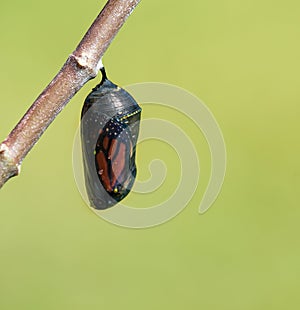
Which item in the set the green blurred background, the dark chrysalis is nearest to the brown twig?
the dark chrysalis

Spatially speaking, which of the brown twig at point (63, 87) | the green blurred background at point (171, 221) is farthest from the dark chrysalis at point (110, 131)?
the green blurred background at point (171, 221)

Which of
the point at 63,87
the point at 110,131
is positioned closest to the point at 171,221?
the point at 110,131

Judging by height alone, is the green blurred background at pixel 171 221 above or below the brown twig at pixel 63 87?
above

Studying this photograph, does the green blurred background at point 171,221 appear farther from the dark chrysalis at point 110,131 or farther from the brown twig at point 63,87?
the brown twig at point 63,87

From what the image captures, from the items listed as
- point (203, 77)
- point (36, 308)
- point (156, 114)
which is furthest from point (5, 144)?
point (203, 77)

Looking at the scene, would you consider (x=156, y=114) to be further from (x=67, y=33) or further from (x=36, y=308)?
(x=36, y=308)

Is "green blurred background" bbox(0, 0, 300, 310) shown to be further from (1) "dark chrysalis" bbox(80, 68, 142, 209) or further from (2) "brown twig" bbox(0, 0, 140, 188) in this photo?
(2) "brown twig" bbox(0, 0, 140, 188)
